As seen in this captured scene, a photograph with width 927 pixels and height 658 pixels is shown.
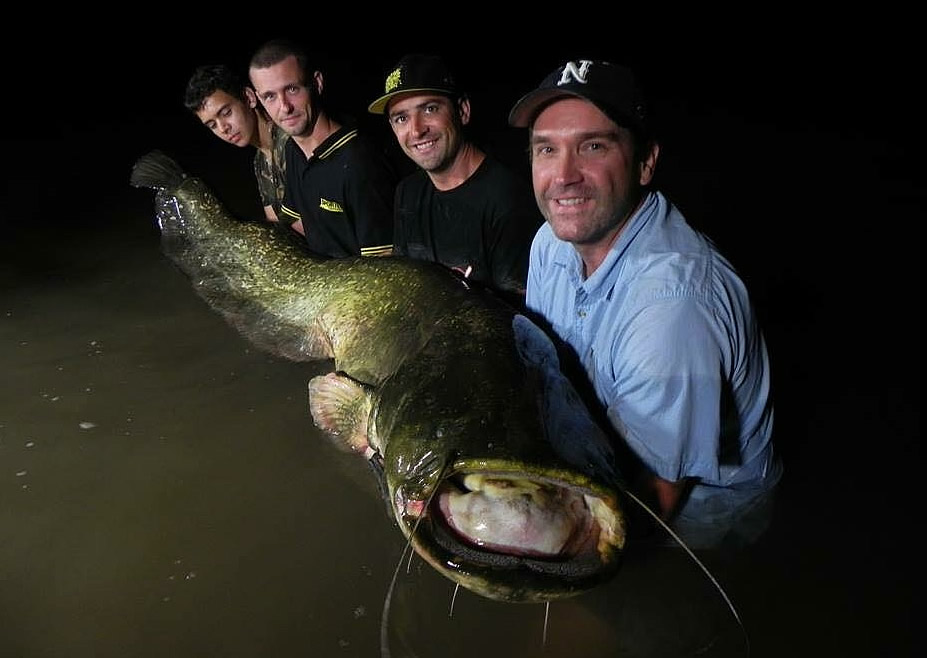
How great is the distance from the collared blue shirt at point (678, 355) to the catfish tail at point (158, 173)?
11.4 feet

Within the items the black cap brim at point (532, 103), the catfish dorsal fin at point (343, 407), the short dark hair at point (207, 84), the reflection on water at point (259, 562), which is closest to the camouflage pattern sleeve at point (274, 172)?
the short dark hair at point (207, 84)

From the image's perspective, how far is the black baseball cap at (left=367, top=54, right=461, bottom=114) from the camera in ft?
10.1

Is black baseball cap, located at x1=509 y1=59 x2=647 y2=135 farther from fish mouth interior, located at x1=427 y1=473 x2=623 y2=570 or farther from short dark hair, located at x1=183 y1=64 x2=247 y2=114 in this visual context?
short dark hair, located at x1=183 y1=64 x2=247 y2=114

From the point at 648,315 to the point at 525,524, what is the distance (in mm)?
519

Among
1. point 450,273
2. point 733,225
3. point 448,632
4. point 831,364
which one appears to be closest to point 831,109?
point 733,225

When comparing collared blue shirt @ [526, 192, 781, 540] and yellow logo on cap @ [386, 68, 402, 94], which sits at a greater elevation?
yellow logo on cap @ [386, 68, 402, 94]

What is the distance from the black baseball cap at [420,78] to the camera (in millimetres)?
3064

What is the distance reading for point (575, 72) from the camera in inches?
70.2

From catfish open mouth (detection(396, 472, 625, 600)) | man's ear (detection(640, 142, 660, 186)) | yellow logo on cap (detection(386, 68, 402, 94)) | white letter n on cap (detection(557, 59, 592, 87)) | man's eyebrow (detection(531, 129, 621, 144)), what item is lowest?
catfish open mouth (detection(396, 472, 625, 600))

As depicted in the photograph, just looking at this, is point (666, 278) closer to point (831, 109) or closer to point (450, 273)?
point (450, 273)

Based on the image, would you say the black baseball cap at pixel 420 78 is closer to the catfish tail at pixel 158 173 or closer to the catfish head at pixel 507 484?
the catfish head at pixel 507 484

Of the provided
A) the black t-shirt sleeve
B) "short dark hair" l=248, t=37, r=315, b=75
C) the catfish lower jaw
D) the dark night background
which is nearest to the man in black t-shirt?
the black t-shirt sleeve

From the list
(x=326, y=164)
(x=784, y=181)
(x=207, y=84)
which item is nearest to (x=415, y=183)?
(x=326, y=164)

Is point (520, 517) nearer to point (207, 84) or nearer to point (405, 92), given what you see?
point (405, 92)
